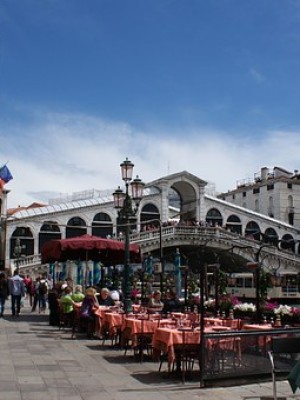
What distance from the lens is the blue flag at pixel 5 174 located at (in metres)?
38.8

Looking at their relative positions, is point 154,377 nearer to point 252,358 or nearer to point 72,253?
point 252,358

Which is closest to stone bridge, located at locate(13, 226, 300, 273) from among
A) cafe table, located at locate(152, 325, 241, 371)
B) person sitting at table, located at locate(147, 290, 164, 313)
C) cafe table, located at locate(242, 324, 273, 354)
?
person sitting at table, located at locate(147, 290, 164, 313)

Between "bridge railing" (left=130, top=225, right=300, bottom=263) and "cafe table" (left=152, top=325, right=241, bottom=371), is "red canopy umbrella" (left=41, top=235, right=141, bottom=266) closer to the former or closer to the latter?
"cafe table" (left=152, top=325, right=241, bottom=371)

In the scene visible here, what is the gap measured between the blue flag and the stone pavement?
2681 cm

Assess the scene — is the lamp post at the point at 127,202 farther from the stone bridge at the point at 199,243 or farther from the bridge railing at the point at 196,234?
the bridge railing at the point at 196,234

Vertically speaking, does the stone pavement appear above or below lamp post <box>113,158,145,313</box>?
below

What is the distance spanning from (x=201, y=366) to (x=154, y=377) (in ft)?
3.72

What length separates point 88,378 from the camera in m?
8.95

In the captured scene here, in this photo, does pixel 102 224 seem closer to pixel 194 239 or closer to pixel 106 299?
pixel 194 239

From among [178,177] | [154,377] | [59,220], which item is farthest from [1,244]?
[154,377]

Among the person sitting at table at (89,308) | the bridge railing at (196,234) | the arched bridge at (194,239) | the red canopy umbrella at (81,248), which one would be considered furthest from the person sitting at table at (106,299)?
the bridge railing at (196,234)

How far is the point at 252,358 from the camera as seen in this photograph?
8797mm

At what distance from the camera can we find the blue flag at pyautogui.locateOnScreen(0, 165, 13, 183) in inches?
1527

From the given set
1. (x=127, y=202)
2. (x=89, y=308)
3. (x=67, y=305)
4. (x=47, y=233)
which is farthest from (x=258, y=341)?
(x=47, y=233)
